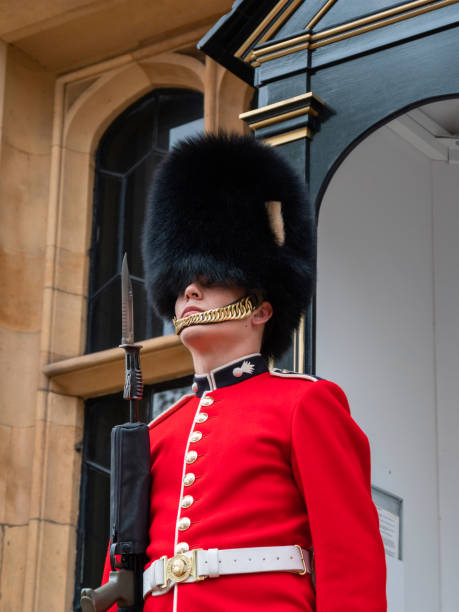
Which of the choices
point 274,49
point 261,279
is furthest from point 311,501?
point 274,49

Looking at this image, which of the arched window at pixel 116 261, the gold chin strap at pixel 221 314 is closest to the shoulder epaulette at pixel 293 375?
the gold chin strap at pixel 221 314

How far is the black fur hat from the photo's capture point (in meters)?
3.22

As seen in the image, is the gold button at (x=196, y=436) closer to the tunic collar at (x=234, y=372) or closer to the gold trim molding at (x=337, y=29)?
the tunic collar at (x=234, y=372)

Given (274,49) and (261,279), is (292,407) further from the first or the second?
(274,49)

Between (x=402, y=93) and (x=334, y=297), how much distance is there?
28.1 inches

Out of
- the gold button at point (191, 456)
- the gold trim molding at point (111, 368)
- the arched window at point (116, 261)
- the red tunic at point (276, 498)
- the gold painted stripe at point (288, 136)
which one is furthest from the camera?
the arched window at point (116, 261)

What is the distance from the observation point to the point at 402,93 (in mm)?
3918

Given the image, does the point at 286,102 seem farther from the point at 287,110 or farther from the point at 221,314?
the point at 221,314

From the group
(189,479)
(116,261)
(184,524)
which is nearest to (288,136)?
(189,479)

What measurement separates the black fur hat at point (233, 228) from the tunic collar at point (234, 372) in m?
0.18

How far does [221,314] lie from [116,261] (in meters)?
3.41

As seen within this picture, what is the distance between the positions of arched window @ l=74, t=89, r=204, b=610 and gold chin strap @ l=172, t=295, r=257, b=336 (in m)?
2.77

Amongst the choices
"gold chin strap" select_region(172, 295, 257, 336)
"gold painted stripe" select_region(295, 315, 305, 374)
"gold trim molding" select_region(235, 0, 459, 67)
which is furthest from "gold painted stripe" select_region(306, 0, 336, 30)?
"gold chin strap" select_region(172, 295, 257, 336)

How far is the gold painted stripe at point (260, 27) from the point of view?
4.23 meters
